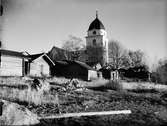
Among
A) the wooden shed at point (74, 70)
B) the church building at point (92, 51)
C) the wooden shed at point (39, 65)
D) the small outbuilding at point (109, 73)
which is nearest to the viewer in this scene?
the wooden shed at point (39, 65)

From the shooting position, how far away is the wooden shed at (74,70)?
33812 mm

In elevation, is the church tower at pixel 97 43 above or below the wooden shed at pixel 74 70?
above

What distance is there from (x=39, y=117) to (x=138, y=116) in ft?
11.8

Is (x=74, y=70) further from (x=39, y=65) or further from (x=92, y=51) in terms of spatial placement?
(x=92, y=51)

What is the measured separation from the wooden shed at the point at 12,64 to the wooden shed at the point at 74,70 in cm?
928

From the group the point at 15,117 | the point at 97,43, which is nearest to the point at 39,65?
the point at 15,117

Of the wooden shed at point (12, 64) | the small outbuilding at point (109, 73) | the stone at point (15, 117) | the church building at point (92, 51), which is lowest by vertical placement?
the stone at point (15, 117)

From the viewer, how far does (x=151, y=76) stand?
43.7 m

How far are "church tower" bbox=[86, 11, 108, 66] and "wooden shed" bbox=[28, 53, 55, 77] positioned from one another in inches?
909

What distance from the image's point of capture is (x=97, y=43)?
2188 inches

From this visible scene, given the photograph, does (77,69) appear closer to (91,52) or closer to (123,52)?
(91,52)

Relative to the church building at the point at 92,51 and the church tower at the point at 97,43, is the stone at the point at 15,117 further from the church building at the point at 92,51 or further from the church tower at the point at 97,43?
the church tower at the point at 97,43

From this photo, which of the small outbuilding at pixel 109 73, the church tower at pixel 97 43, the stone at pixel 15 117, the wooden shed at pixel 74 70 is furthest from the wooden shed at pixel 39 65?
the church tower at pixel 97 43

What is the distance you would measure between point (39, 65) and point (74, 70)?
7479mm
